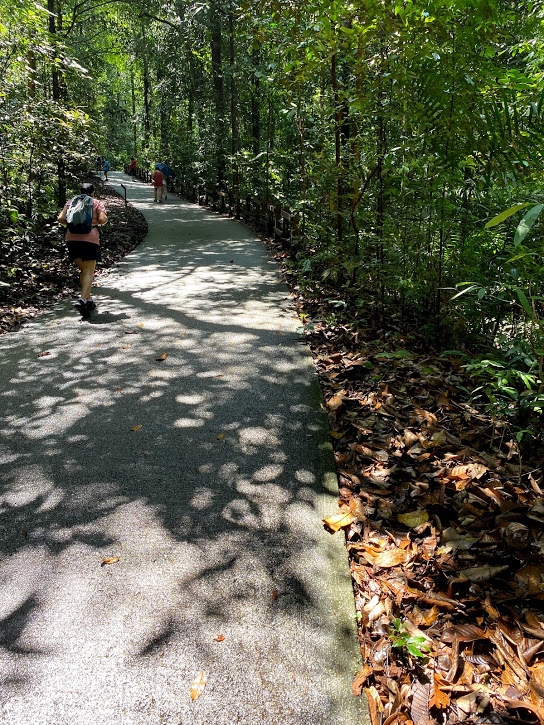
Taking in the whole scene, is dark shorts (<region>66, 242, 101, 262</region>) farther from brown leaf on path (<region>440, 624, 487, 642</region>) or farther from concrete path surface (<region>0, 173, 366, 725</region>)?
brown leaf on path (<region>440, 624, 487, 642</region>)

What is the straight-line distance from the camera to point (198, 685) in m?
2.17

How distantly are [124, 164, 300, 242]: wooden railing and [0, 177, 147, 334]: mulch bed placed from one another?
4.17 m

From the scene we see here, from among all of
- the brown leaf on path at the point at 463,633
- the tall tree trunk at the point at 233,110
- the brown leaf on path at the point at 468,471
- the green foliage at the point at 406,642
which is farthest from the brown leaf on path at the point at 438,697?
the tall tree trunk at the point at 233,110

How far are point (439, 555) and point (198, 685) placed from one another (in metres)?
1.42

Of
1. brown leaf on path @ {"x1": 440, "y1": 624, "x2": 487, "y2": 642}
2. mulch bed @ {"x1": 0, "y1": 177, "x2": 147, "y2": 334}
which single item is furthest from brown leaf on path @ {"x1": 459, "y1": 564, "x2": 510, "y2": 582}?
mulch bed @ {"x1": 0, "y1": 177, "x2": 147, "y2": 334}

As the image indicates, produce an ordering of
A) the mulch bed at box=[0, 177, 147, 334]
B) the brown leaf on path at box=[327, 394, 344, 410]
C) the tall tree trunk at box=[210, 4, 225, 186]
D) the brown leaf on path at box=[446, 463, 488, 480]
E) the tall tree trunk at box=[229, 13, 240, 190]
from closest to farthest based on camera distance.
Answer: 1. the brown leaf on path at box=[446, 463, 488, 480]
2. the brown leaf on path at box=[327, 394, 344, 410]
3. the mulch bed at box=[0, 177, 147, 334]
4. the tall tree trunk at box=[229, 13, 240, 190]
5. the tall tree trunk at box=[210, 4, 225, 186]

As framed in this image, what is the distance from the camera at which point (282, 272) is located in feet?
35.4

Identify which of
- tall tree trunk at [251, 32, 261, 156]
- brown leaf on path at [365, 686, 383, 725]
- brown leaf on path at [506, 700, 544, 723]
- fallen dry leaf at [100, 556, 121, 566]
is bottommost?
fallen dry leaf at [100, 556, 121, 566]

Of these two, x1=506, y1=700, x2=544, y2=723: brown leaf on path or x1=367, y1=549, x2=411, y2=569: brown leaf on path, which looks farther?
x1=367, y1=549, x2=411, y2=569: brown leaf on path

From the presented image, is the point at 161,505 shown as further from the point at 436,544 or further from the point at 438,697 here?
the point at 438,697

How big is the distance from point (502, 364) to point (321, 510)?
1.51m

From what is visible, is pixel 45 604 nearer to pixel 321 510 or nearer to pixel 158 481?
pixel 158 481

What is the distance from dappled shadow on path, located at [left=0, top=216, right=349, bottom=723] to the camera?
2.37 m

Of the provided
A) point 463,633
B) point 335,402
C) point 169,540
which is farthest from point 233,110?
point 463,633
